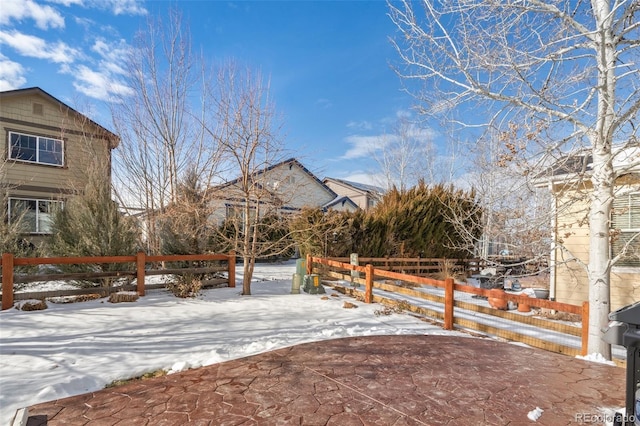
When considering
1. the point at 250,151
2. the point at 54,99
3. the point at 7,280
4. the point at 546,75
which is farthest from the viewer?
the point at 54,99

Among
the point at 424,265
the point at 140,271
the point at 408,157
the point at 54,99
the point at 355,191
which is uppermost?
the point at 54,99

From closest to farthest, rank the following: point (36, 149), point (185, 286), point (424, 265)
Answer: point (185, 286)
point (36, 149)
point (424, 265)

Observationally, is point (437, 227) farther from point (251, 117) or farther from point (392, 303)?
point (251, 117)

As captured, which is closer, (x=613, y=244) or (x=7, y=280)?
(x=7, y=280)

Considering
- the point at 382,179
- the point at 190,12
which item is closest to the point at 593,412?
the point at 190,12

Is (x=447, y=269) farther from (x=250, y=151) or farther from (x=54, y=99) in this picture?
(x=54, y=99)

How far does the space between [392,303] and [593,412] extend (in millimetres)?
4461

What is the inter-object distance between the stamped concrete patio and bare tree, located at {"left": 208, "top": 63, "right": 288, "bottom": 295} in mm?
4169

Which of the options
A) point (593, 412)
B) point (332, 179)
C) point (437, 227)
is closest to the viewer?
point (593, 412)

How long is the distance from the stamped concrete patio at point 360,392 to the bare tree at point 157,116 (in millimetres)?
8954

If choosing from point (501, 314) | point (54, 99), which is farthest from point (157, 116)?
point (501, 314)

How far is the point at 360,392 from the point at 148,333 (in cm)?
349

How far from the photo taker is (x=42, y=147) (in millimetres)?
13273

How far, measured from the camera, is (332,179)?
34.0m
